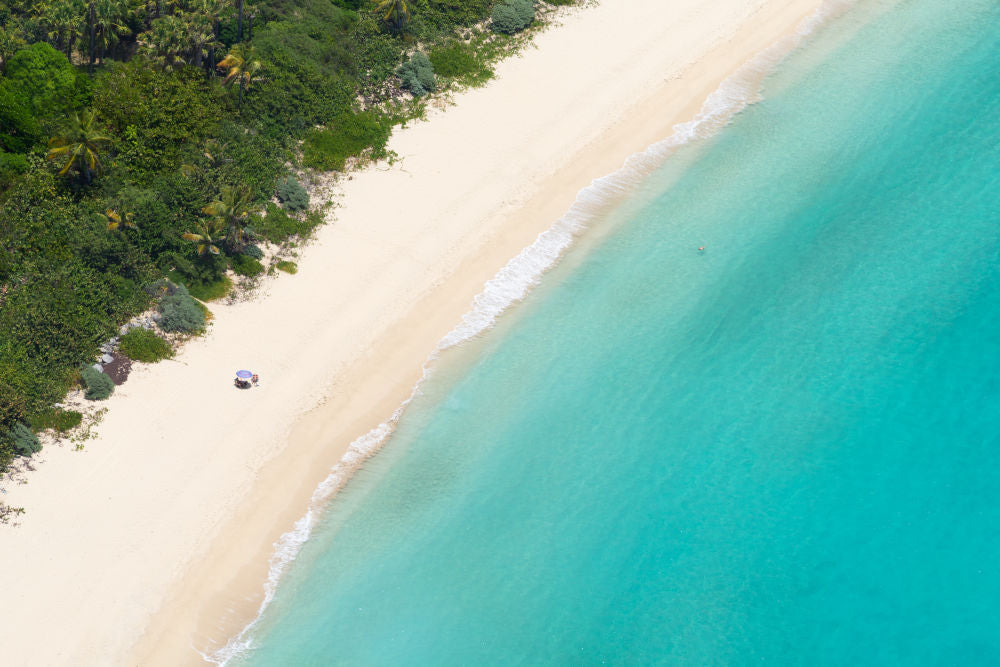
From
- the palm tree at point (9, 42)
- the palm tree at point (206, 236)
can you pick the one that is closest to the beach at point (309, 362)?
the palm tree at point (206, 236)

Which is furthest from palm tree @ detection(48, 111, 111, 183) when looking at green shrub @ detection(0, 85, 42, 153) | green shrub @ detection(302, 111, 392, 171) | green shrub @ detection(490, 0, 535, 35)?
green shrub @ detection(490, 0, 535, 35)

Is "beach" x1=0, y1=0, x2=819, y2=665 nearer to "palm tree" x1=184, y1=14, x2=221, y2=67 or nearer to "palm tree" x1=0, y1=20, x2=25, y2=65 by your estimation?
"palm tree" x1=184, y1=14, x2=221, y2=67

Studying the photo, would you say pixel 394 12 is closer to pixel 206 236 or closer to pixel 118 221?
pixel 206 236

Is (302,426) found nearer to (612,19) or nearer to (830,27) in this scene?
(612,19)

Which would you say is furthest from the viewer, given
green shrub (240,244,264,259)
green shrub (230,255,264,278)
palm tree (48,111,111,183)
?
green shrub (240,244,264,259)

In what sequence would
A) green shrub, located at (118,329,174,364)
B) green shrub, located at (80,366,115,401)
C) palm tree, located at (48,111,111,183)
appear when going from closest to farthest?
green shrub, located at (80,366,115,401), green shrub, located at (118,329,174,364), palm tree, located at (48,111,111,183)

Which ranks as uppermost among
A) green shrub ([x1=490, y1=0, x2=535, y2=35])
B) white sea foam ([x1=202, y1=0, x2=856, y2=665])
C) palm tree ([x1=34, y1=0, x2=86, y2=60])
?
palm tree ([x1=34, y1=0, x2=86, y2=60])

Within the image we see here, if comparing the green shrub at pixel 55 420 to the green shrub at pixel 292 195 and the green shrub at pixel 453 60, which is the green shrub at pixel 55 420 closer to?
the green shrub at pixel 292 195
